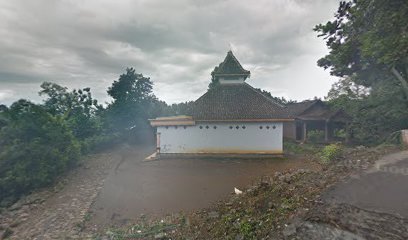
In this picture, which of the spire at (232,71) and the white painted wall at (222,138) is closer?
the white painted wall at (222,138)

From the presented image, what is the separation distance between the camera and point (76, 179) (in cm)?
1229

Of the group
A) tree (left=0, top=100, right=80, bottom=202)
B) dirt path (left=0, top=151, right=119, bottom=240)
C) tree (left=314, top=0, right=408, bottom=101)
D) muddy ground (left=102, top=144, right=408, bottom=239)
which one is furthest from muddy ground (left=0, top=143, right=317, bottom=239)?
tree (left=314, top=0, right=408, bottom=101)

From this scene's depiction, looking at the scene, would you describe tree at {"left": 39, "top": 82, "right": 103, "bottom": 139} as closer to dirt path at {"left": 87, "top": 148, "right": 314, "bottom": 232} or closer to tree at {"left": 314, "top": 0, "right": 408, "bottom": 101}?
dirt path at {"left": 87, "top": 148, "right": 314, "bottom": 232}

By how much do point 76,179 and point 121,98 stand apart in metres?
13.1

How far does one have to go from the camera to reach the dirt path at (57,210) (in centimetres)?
695

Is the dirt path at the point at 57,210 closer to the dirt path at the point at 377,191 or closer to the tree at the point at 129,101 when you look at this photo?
the dirt path at the point at 377,191

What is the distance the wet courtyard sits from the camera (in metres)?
7.69

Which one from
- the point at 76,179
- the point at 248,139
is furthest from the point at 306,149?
the point at 76,179

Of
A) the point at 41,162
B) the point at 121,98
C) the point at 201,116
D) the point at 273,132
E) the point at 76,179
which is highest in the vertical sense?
the point at 121,98

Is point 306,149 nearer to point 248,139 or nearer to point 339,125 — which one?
point 248,139

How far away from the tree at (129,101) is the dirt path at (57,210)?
35.9ft

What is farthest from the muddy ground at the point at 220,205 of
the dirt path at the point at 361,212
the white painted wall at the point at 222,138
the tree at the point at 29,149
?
the white painted wall at the point at 222,138

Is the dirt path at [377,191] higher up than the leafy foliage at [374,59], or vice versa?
the leafy foliage at [374,59]

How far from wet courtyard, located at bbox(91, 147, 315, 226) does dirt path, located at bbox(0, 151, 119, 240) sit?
519 mm
